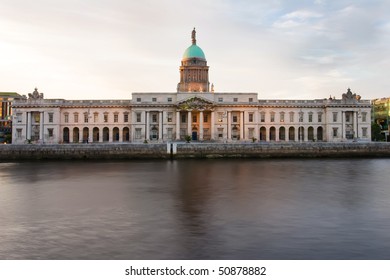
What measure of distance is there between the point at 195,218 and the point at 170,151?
3992cm

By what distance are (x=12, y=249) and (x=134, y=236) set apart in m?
4.56

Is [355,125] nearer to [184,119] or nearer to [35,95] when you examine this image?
[184,119]

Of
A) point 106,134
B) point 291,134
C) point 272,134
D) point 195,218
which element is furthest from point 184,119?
point 195,218

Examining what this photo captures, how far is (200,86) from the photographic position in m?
103

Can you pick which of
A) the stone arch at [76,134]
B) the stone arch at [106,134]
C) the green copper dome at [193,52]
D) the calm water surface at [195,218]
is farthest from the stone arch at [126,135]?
the calm water surface at [195,218]

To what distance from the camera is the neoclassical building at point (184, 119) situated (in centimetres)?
8806

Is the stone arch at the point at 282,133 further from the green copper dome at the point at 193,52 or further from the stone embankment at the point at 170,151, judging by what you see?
the green copper dome at the point at 193,52

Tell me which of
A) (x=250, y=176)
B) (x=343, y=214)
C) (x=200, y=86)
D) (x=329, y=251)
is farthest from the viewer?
(x=200, y=86)

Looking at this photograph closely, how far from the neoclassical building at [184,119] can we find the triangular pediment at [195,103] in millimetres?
741

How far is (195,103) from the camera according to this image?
8531cm

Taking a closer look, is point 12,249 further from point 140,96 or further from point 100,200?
point 140,96

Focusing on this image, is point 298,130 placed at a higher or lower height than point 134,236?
higher

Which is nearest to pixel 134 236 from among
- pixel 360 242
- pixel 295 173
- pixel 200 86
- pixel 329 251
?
pixel 329 251

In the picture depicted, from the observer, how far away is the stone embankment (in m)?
58.4
